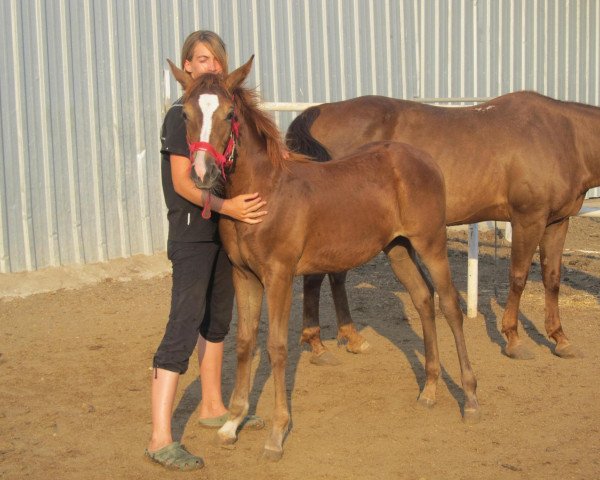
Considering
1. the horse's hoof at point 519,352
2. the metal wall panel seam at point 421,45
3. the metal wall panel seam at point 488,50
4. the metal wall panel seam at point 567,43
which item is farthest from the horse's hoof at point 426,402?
the metal wall panel seam at point 567,43

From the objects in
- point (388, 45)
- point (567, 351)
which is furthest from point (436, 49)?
point (567, 351)

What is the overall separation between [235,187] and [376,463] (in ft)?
5.28

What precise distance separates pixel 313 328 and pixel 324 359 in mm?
258

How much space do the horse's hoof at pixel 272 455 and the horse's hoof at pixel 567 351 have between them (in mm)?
2835

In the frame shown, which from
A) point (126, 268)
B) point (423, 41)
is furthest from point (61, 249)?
point (423, 41)

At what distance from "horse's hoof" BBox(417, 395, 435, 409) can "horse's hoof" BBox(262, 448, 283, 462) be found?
1.19 m

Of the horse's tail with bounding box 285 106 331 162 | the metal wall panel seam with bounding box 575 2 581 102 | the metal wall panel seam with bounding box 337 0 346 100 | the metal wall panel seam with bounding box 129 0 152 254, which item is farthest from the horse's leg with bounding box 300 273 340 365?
the metal wall panel seam with bounding box 575 2 581 102

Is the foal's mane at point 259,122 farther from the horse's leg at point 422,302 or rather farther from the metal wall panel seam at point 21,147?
the metal wall panel seam at point 21,147

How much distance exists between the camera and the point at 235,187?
427 centimetres

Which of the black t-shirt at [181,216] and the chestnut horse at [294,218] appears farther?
the black t-shirt at [181,216]

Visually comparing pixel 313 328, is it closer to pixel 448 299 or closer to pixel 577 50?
pixel 448 299

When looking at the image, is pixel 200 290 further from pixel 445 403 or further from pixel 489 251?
pixel 489 251

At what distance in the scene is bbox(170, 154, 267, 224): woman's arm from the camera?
13.2 feet

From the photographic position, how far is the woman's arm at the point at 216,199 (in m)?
4.03
